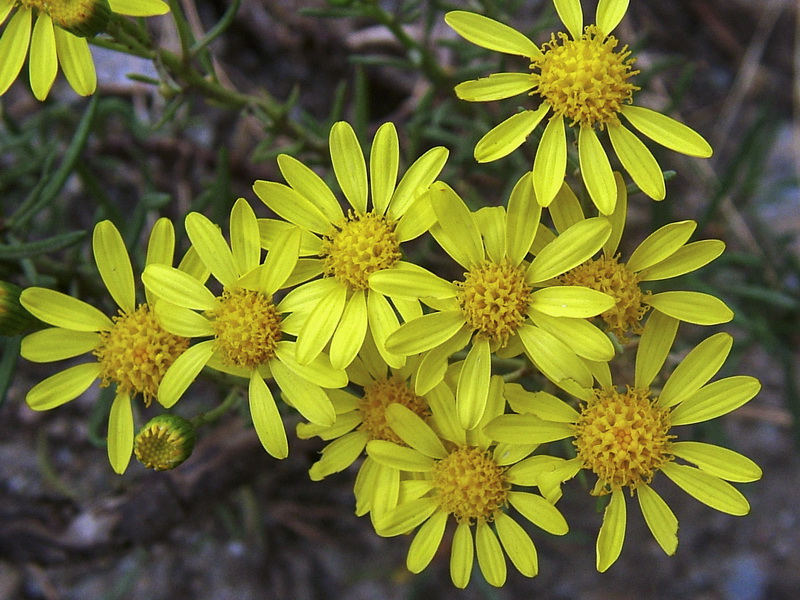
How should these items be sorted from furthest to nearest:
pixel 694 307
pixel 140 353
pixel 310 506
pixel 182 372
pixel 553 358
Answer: pixel 310 506 < pixel 140 353 < pixel 182 372 < pixel 694 307 < pixel 553 358

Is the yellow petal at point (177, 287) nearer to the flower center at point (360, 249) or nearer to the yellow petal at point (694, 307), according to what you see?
the flower center at point (360, 249)

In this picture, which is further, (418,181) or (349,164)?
(349,164)

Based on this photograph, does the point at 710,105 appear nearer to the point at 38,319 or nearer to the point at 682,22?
the point at 682,22

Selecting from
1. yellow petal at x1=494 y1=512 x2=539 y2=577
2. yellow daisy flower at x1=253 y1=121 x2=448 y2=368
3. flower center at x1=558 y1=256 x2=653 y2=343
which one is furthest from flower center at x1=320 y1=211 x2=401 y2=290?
yellow petal at x1=494 y1=512 x2=539 y2=577

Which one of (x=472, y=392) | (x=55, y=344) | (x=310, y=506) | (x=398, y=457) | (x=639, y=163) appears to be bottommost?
(x=310, y=506)

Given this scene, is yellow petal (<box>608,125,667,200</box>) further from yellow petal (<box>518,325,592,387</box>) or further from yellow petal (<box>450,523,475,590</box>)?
yellow petal (<box>450,523,475,590</box>)

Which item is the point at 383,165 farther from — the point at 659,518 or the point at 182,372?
the point at 659,518

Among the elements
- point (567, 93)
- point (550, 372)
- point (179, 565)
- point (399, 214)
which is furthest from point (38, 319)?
point (179, 565)

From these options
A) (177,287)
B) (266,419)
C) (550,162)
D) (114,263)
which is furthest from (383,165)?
(114,263)
